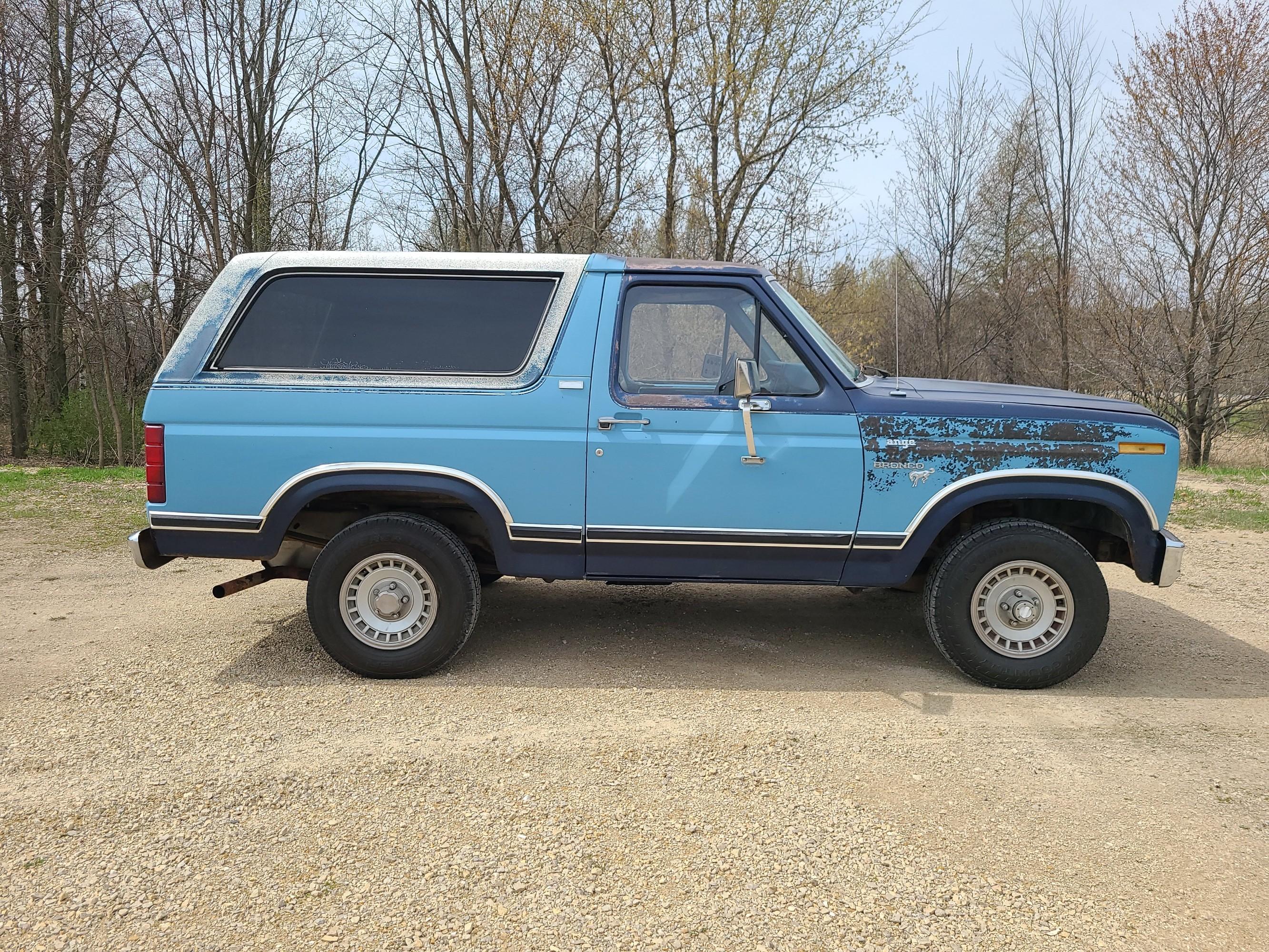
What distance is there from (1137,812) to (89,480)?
12.6 meters

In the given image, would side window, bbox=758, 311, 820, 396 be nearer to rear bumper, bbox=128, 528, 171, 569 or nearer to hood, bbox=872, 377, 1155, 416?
hood, bbox=872, 377, 1155, 416

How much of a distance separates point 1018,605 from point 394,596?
10.4 ft

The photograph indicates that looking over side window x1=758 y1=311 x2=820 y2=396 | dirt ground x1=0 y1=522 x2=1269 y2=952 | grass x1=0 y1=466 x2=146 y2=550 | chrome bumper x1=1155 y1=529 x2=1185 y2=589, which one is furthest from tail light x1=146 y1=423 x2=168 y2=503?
chrome bumper x1=1155 y1=529 x2=1185 y2=589

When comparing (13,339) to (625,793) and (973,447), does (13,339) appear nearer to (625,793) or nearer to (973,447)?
(625,793)

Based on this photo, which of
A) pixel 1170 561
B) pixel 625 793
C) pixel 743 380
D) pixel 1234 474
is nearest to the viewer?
pixel 625 793

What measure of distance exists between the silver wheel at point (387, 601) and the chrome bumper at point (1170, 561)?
144 inches

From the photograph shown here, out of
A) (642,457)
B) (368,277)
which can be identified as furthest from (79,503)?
(642,457)

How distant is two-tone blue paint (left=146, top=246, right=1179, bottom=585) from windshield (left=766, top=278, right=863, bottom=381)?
0.08m

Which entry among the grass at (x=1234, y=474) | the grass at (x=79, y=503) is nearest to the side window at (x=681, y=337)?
the grass at (x=79, y=503)

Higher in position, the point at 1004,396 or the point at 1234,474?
the point at 1004,396

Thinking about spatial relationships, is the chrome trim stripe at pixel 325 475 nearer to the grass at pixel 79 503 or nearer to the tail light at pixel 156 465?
the tail light at pixel 156 465

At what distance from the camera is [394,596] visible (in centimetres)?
417

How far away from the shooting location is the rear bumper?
13.6 feet

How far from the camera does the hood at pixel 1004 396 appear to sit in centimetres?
414
